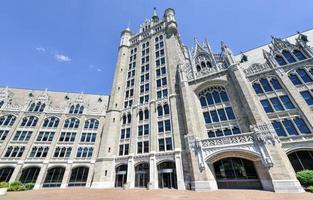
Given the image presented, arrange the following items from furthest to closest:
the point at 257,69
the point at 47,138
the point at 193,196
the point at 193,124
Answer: the point at 47,138
the point at 257,69
the point at 193,124
the point at 193,196

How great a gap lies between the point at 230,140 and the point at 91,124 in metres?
34.8

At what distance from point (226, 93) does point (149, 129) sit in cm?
1607

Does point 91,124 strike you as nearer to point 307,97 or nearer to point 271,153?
point 271,153

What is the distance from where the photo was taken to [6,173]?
3053 centimetres

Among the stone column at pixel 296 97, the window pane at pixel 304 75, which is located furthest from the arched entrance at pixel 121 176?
the window pane at pixel 304 75

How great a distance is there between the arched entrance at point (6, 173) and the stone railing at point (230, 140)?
39.5m

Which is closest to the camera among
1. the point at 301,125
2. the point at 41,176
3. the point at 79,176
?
the point at 301,125

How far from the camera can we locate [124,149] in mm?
30391

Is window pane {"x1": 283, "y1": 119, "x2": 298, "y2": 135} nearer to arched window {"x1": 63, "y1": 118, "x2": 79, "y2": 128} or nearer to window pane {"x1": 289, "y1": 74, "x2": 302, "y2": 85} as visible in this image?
window pane {"x1": 289, "y1": 74, "x2": 302, "y2": 85}

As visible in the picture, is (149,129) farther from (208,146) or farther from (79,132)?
(79,132)

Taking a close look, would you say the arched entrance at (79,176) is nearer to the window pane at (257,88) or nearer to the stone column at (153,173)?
the stone column at (153,173)

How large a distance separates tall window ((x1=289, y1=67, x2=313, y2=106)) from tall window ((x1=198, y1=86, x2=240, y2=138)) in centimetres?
979

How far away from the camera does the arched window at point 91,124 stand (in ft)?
130

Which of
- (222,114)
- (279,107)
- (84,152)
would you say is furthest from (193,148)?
(84,152)
